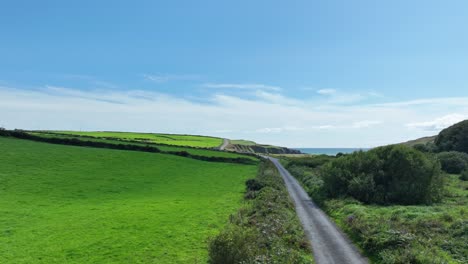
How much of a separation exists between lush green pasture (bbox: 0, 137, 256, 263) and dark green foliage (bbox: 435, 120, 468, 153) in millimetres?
67222

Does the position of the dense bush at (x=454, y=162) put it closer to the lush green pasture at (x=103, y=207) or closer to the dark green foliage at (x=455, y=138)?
the dark green foliage at (x=455, y=138)

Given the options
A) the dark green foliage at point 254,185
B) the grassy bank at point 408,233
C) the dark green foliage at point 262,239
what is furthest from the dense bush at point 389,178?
the dark green foliage at point 262,239

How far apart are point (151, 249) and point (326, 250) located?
1280cm

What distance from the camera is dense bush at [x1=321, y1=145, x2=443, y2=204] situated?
43.0 metres

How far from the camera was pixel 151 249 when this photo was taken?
24078 millimetres

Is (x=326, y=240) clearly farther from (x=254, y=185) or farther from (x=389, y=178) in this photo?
(x=254, y=185)

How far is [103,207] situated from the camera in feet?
120

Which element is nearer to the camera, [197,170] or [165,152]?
[197,170]

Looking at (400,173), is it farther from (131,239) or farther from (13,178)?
(13,178)

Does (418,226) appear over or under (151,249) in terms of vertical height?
over

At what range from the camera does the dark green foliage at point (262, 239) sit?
18656mm

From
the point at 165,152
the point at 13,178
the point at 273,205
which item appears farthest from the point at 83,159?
the point at 273,205

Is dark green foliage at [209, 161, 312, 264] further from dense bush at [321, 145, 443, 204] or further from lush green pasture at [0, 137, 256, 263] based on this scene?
dense bush at [321, 145, 443, 204]

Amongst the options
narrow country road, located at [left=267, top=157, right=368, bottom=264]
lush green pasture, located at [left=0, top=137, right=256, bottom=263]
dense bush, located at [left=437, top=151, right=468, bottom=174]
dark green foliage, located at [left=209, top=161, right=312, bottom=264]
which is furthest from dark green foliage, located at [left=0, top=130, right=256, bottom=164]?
dark green foliage, located at [left=209, top=161, right=312, bottom=264]
